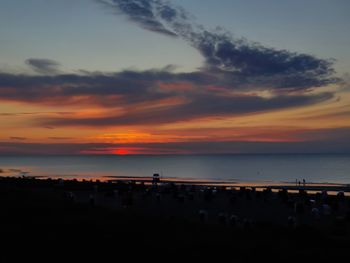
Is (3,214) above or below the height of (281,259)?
above

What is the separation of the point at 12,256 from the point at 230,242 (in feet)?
24.6

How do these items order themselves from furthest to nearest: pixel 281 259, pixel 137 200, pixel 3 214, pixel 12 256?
1. pixel 137 200
2. pixel 3 214
3. pixel 281 259
4. pixel 12 256

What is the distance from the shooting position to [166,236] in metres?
16.2

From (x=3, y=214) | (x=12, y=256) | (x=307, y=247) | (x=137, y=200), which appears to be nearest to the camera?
(x=12, y=256)

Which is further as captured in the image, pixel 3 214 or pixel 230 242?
pixel 3 214

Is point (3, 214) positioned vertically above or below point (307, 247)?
above

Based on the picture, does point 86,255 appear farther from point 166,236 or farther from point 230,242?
point 230,242

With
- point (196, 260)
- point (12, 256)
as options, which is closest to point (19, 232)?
point (12, 256)

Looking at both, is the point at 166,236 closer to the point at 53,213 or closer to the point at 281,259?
the point at 281,259

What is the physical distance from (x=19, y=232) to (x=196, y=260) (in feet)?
21.0

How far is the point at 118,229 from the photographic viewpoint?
16562 millimetres

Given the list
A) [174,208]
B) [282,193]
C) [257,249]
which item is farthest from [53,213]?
[282,193]

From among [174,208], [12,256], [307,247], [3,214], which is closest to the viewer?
[12,256]

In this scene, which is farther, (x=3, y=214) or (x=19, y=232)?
(x=3, y=214)
